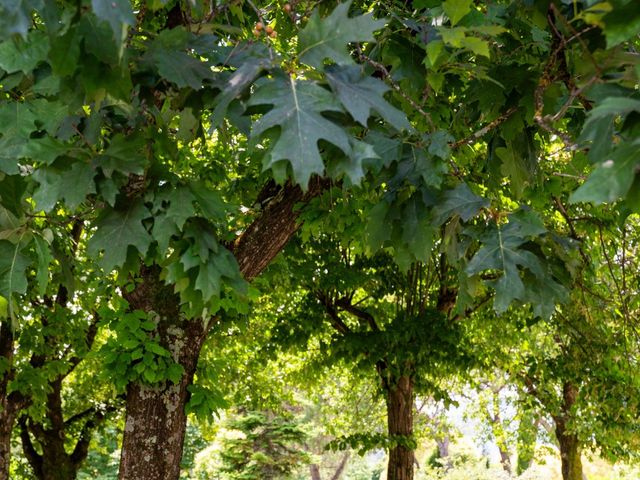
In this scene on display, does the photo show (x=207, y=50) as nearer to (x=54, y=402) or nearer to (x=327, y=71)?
(x=327, y=71)

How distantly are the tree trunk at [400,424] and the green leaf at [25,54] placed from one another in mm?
8218

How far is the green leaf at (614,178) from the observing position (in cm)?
134

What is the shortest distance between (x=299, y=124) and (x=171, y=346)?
3.23 metres

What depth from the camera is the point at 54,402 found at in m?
10.6

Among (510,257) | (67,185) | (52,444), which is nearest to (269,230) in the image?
(67,185)

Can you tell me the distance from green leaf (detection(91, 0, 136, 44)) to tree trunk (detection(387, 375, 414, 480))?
863cm

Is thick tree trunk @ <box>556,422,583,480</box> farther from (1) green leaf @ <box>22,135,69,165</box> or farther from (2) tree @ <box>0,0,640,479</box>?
(1) green leaf @ <box>22,135,69,165</box>

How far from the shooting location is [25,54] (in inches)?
76.8

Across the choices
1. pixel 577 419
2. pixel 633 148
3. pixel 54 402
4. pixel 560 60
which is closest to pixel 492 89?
pixel 560 60

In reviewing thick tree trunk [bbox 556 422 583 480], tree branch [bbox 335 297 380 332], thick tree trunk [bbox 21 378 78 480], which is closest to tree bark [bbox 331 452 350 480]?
thick tree trunk [bbox 556 422 583 480]

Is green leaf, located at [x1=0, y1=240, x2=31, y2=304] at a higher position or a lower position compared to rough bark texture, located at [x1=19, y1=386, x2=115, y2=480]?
lower

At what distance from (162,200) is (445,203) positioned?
918 millimetres

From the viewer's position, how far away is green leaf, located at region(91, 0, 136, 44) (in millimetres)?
1391

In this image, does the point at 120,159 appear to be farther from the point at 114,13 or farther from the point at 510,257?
the point at 510,257
